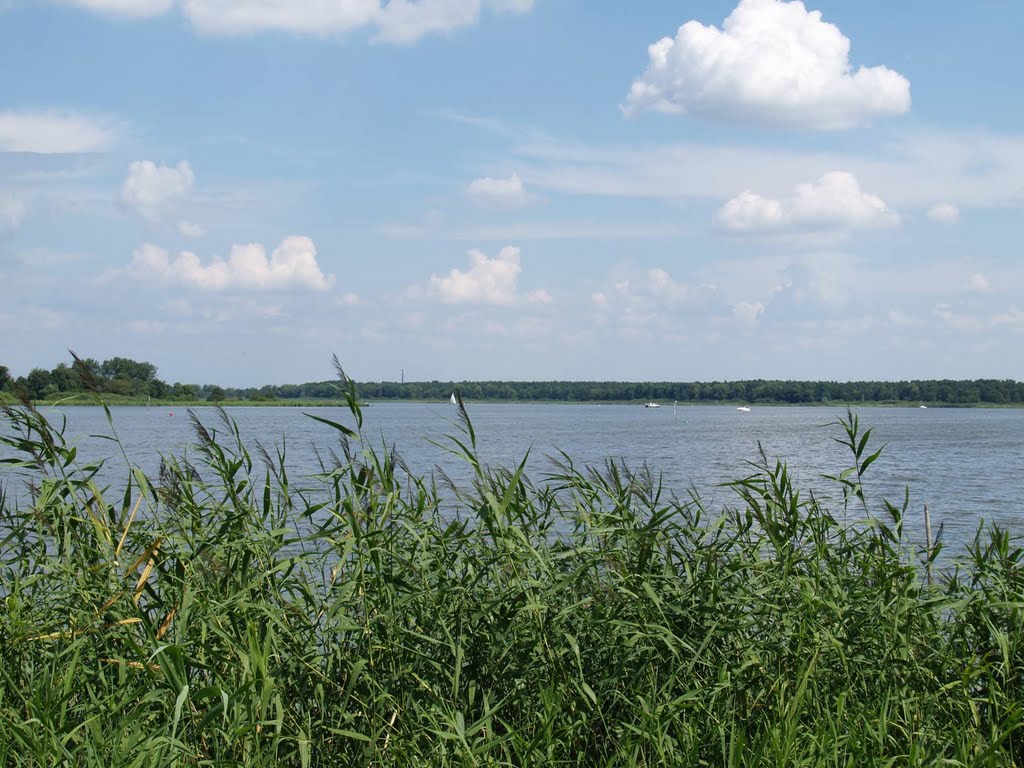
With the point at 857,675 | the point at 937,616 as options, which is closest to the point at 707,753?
the point at 857,675

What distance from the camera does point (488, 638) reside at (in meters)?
5.78

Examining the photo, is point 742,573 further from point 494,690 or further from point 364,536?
point 364,536

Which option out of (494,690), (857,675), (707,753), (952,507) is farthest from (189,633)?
(952,507)

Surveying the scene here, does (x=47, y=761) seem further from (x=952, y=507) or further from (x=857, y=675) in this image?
(x=952, y=507)

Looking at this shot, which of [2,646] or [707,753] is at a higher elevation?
[2,646]

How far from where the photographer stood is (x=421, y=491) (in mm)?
6277

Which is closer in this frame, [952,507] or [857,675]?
[857,675]

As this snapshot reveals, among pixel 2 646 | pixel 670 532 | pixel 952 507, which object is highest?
pixel 670 532

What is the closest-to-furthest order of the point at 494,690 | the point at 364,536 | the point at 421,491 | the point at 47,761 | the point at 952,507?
the point at 47,761 < the point at 364,536 < the point at 494,690 < the point at 421,491 < the point at 952,507

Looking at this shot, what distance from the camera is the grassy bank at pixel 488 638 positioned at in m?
5.19

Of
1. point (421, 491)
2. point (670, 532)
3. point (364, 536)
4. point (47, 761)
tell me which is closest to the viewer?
point (47, 761)

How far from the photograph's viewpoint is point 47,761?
489 cm

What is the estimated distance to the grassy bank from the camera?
519 centimetres

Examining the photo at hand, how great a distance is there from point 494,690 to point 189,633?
74.3 inches
